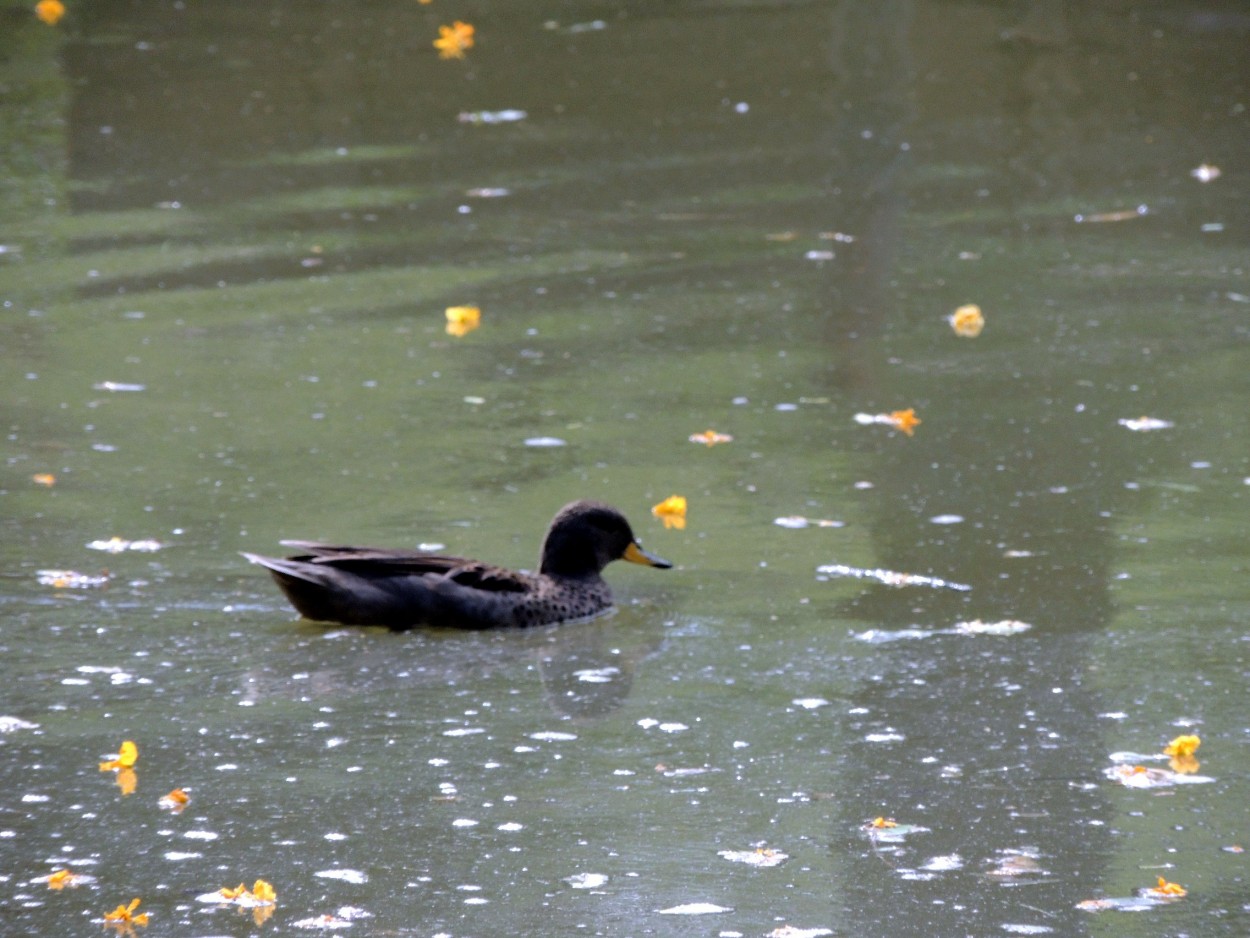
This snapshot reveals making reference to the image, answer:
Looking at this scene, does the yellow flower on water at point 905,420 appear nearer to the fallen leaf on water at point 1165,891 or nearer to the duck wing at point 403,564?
the duck wing at point 403,564

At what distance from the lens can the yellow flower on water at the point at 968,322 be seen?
400 inches

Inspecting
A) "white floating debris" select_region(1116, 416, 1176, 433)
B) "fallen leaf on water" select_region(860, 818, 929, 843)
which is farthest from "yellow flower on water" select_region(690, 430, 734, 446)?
"fallen leaf on water" select_region(860, 818, 929, 843)

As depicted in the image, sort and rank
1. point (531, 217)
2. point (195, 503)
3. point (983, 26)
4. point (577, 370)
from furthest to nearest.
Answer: point (983, 26), point (531, 217), point (577, 370), point (195, 503)

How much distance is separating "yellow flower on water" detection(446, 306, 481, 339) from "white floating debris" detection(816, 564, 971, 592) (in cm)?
350

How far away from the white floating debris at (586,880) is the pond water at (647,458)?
14 millimetres

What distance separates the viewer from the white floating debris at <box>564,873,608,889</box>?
15.4ft

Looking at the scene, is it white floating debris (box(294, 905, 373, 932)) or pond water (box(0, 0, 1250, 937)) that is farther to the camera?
pond water (box(0, 0, 1250, 937))

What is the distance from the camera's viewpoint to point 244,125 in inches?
559

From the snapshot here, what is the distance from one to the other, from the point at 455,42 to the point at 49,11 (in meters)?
3.43

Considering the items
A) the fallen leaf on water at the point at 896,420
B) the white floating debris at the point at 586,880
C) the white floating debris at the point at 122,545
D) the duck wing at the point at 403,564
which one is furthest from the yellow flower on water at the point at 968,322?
the white floating debris at the point at 586,880

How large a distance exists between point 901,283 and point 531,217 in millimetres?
2387

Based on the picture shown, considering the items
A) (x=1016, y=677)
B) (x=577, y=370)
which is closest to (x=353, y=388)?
(x=577, y=370)

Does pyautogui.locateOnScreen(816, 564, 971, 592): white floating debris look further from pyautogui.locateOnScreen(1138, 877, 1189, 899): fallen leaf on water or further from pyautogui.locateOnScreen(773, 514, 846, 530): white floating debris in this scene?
pyautogui.locateOnScreen(1138, 877, 1189, 899): fallen leaf on water

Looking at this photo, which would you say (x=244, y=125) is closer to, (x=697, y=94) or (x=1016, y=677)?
(x=697, y=94)
